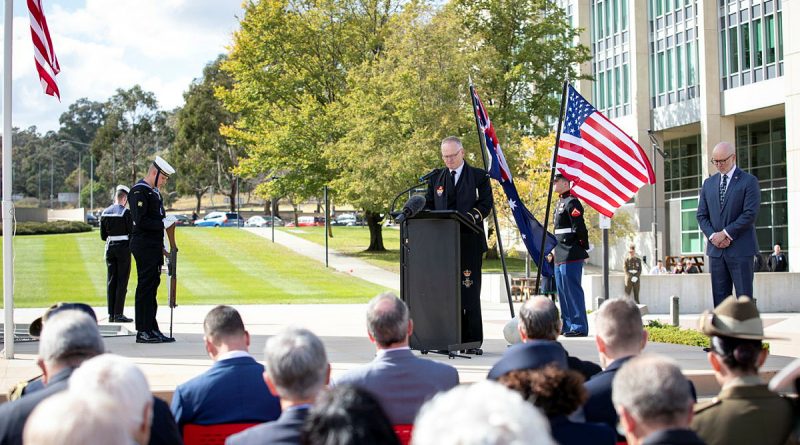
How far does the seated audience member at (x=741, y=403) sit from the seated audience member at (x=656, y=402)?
0.94 meters

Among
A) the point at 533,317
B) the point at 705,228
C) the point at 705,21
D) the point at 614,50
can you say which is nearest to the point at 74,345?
the point at 533,317

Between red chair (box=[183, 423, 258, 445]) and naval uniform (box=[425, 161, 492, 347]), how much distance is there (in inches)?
218

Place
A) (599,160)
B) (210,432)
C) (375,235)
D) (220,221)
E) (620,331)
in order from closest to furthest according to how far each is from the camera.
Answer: (210,432) < (620,331) < (599,160) < (375,235) < (220,221)

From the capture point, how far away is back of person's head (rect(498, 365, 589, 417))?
3.95 m

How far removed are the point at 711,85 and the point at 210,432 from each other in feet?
155

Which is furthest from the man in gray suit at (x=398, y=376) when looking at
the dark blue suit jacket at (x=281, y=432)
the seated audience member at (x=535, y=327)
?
the dark blue suit jacket at (x=281, y=432)

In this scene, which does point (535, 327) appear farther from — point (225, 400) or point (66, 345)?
point (66, 345)

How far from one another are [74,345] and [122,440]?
206 centimetres

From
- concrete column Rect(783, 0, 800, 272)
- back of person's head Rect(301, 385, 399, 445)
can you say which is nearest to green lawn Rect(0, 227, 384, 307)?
concrete column Rect(783, 0, 800, 272)

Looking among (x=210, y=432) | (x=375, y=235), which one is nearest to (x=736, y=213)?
(x=210, y=432)

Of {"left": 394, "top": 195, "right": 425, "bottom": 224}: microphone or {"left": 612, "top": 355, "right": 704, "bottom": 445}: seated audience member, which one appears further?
{"left": 394, "top": 195, "right": 425, "bottom": 224}: microphone

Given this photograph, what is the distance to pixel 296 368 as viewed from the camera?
4090 millimetres

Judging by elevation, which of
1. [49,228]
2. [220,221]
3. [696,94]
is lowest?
[49,228]

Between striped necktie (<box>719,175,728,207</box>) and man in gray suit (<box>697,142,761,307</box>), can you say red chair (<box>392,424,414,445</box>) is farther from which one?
striped necktie (<box>719,175,728,207</box>)
